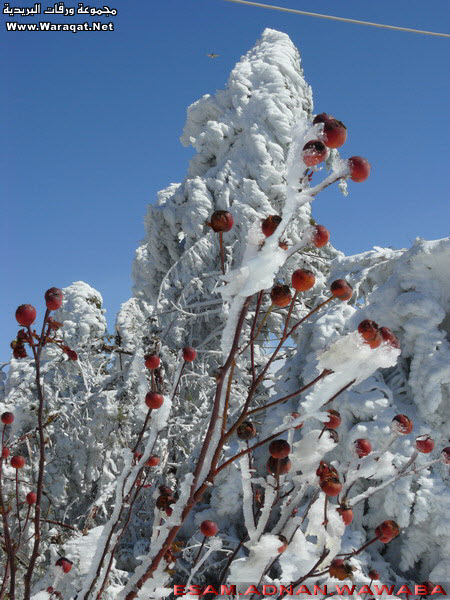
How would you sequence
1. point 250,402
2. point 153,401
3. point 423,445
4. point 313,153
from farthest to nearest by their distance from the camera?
point 423,445
point 153,401
point 250,402
point 313,153

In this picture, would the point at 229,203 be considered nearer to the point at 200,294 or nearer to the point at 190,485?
the point at 200,294

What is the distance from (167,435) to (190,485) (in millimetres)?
5317

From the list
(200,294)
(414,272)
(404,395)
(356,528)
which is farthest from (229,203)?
(356,528)

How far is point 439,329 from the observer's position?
4.14 metres

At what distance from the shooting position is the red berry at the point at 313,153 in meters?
0.97

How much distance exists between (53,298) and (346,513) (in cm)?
107

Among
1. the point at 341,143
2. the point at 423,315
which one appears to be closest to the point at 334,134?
the point at 341,143

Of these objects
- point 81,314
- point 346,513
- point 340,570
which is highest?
point 81,314

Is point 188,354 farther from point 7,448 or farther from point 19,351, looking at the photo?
point 7,448

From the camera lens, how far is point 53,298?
4.40 ft

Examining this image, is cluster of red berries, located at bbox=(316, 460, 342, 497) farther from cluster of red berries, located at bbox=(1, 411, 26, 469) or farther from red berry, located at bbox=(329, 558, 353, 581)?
cluster of red berries, located at bbox=(1, 411, 26, 469)

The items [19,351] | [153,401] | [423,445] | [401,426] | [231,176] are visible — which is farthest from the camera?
[231,176]

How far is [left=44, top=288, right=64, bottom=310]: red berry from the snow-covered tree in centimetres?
7

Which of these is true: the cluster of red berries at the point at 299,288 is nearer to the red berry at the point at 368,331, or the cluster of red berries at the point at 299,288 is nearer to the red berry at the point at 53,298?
the red berry at the point at 368,331
